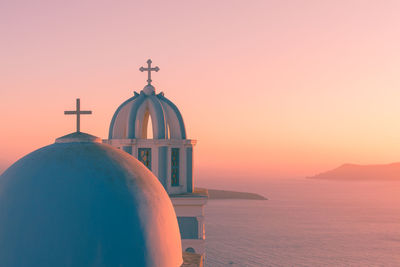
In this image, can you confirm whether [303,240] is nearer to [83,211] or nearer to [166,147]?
[166,147]

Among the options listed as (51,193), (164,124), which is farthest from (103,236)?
(164,124)

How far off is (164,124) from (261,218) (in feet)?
250

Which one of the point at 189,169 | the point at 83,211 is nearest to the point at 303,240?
the point at 189,169

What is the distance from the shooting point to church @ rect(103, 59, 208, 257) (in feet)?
65.4

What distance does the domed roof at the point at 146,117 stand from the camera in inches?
819

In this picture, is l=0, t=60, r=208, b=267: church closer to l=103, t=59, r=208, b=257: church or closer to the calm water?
l=103, t=59, r=208, b=257: church

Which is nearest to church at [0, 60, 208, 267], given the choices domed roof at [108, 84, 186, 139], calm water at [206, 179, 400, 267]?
domed roof at [108, 84, 186, 139]

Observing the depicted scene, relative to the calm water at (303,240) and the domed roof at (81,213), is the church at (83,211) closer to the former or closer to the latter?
the domed roof at (81,213)

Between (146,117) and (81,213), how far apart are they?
1456 centimetres

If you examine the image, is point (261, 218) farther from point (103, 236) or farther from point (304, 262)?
point (103, 236)

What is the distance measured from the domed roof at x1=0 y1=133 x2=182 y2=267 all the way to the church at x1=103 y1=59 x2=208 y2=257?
10626 mm

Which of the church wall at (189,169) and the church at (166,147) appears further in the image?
the church wall at (189,169)

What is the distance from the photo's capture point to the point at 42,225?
7637mm

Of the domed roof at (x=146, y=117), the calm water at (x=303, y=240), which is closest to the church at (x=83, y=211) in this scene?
the domed roof at (x=146, y=117)
